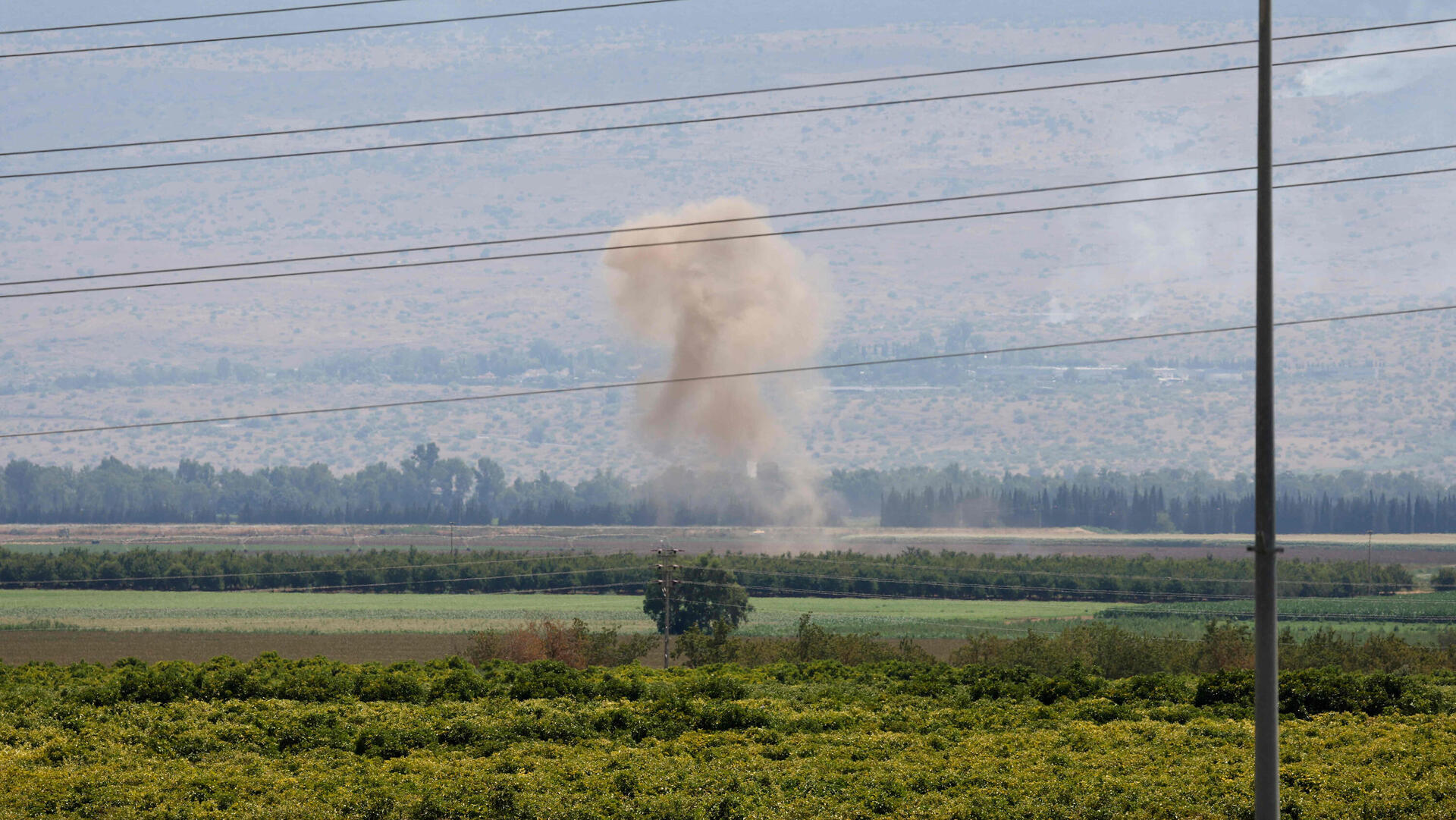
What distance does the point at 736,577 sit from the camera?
557 ft

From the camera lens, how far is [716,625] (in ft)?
269

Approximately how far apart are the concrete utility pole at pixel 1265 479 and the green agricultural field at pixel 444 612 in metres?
100

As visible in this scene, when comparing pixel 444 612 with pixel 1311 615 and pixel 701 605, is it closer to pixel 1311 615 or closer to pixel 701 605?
pixel 701 605

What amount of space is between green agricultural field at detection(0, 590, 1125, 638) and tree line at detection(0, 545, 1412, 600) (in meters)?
6.01

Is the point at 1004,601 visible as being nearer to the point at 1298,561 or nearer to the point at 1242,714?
the point at 1298,561

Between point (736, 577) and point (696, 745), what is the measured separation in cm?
13878

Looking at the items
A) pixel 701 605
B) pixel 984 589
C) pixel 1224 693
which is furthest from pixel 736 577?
pixel 1224 693

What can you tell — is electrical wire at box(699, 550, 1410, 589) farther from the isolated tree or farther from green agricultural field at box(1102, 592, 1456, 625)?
the isolated tree

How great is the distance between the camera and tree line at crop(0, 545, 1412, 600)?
571ft

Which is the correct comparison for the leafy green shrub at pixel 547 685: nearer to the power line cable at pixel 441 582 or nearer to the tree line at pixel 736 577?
the tree line at pixel 736 577

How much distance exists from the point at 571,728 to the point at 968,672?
15196mm

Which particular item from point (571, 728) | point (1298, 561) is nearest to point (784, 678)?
point (571, 728)

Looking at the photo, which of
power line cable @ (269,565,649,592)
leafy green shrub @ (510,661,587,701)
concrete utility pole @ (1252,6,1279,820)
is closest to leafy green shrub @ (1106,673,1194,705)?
leafy green shrub @ (510,661,587,701)

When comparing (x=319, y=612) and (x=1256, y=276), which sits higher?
(x=1256, y=276)
